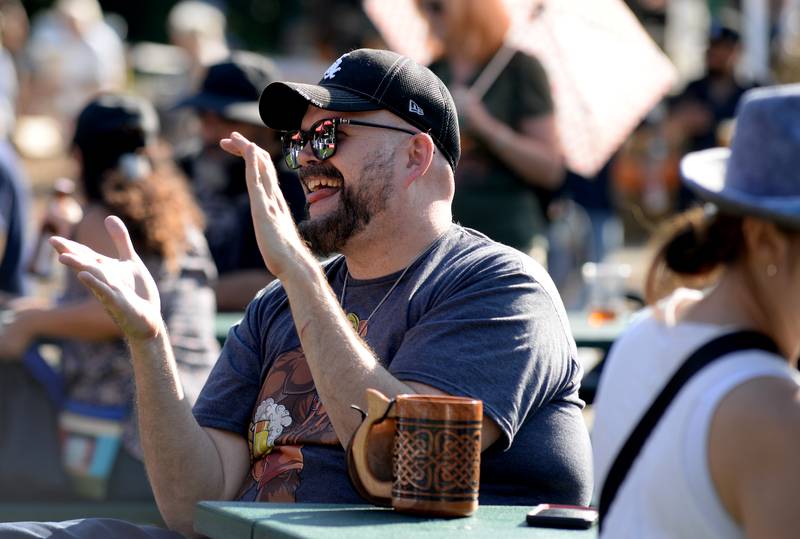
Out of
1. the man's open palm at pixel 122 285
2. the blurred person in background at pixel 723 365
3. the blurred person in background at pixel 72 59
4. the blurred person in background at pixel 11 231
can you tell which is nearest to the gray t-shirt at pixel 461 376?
the man's open palm at pixel 122 285

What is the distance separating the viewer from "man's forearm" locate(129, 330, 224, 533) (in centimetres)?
326

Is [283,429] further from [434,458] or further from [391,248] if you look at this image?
[434,458]

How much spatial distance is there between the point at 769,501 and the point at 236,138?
4.79ft

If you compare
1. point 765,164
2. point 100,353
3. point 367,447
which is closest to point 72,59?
point 100,353

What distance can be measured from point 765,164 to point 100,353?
338 cm

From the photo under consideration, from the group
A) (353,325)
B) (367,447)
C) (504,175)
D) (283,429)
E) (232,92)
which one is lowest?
(283,429)

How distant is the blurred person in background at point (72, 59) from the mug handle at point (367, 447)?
469 inches

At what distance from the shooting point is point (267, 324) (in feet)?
11.5

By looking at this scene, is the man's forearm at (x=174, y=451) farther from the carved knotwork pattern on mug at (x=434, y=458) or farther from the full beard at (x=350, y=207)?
the carved knotwork pattern on mug at (x=434, y=458)

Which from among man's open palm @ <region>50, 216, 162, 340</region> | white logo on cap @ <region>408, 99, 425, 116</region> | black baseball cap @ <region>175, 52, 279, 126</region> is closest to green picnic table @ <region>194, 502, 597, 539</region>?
man's open palm @ <region>50, 216, 162, 340</region>

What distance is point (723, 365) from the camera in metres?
2.17

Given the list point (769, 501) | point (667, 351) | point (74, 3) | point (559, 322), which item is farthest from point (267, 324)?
point (74, 3)

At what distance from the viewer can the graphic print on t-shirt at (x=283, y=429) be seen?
10.5 ft

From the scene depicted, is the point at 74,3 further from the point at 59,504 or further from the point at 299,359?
the point at 299,359
